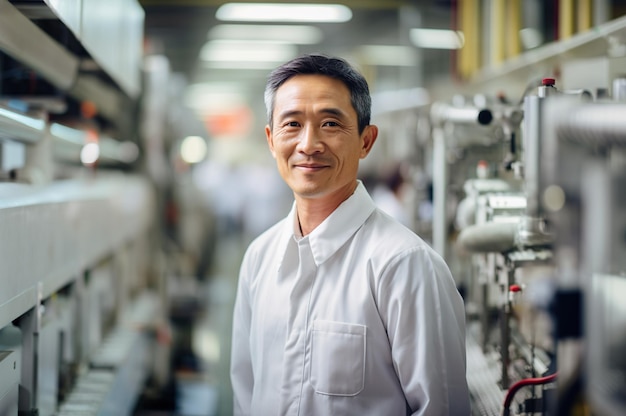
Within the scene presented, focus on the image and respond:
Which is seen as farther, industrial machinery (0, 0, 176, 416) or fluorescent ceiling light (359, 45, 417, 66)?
fluorescent ceiling light (359, 45, 417, 66)

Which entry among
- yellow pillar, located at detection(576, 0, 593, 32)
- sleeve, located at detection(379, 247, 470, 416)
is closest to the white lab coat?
sleeve, located at detection(379, 247, 470, 416)

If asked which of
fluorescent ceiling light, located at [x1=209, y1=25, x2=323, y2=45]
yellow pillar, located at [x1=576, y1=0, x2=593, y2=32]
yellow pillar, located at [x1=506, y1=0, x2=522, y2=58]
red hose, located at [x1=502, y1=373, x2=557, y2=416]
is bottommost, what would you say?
red hose, located at [x1=502, y1=373, x2=557, y2=416]

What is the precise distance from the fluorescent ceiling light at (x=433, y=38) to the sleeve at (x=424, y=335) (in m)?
6.08

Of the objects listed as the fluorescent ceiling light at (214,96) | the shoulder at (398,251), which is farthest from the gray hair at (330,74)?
the fluorescent ceiling light at (214,96)

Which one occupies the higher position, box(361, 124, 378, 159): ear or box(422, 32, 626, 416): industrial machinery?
Answer: box(361, 124, 378, 159): ear

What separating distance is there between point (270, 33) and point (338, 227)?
19.0 ft

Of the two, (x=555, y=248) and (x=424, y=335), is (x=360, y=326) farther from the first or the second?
(x=555, y=248)

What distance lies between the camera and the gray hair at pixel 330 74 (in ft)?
4.83

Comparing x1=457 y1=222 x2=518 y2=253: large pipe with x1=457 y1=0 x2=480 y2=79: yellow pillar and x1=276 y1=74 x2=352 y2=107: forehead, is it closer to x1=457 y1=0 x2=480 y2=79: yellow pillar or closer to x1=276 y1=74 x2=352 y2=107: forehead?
x1=276 y1=74 x2=352 y2=107: forehead

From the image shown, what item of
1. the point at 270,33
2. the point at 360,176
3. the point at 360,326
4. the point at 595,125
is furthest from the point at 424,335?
the point at 270,33

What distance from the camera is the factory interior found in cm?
98

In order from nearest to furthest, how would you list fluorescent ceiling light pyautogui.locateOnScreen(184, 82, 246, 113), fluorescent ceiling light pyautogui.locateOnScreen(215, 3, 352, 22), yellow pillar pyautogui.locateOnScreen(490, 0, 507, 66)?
yellow pillar pyautogui.locateOnScreen(490, 0, 507, 66), fluorescent ceiling light pyautogui.locateOnScreen(215, 3, 352, 22), fluorescent ceiling light pyautogui.locateOnScreen(184, 82, 246, 113)

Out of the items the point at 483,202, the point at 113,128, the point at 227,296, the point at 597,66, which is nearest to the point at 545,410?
Result: the point at 483,202

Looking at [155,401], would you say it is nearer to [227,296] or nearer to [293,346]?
[293,346]
